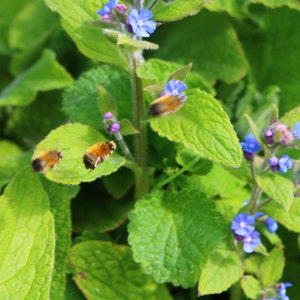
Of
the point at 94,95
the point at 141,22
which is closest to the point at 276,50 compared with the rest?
the point at 94,95

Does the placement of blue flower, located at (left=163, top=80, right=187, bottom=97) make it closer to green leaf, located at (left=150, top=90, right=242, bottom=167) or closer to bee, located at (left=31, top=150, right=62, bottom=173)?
green leaf, located at (left=150, top=90, right=242, bottom=167)

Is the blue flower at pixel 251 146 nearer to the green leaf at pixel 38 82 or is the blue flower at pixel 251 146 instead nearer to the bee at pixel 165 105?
the bee at pixel 165 105

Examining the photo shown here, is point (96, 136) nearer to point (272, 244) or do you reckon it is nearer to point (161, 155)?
point (161, 155)

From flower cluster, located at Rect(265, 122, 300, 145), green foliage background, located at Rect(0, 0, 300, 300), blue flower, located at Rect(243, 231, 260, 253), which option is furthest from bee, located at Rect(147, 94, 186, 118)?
blue flower, located at Rect(243, 231, 260, 253)

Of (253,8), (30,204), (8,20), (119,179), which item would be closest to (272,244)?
(119,179)

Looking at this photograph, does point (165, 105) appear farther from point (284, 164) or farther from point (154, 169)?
point (154, 169)
